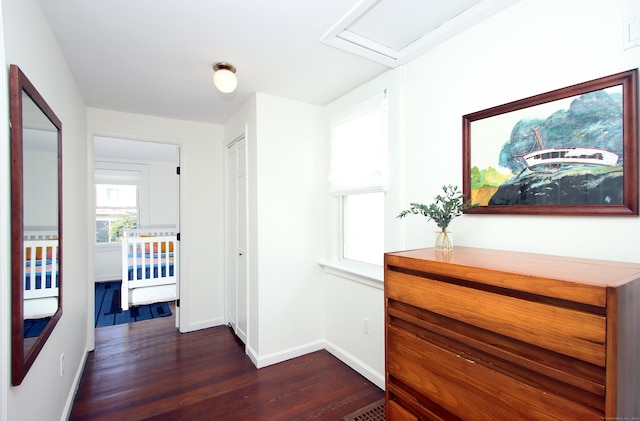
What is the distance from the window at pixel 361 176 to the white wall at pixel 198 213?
1627 mm

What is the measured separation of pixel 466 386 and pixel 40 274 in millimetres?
1962

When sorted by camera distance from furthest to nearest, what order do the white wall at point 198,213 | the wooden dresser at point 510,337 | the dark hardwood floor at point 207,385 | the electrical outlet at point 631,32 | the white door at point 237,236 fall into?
1. the white wall at point 198,213
2. the white door at point 237,236
3. the dark hardwood floor at point 207,385
4. the electrical outlet at point 631,32
5. the wooden dresser at point 510,337

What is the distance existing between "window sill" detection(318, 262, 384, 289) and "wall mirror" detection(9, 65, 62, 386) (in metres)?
1.91

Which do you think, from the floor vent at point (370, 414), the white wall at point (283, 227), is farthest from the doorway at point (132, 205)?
the floor vent at point (370, 414)

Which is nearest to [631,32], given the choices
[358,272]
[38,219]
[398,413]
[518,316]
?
[518,316]

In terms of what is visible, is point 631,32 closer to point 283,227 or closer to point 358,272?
point 358,272

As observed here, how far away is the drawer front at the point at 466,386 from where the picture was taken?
0.90m

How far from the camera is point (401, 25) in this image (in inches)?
67.3

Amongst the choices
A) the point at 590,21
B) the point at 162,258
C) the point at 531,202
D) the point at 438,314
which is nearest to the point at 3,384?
Answer: the point at 438,314

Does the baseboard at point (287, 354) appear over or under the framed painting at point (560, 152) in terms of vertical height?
under

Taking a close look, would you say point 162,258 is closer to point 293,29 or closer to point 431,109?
point 293,29

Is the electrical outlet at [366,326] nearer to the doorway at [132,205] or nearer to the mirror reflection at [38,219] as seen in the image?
the mirror reflection at [38,219]

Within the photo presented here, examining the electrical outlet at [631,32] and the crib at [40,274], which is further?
the crib at [40,274]

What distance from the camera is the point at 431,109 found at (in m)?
1.88
